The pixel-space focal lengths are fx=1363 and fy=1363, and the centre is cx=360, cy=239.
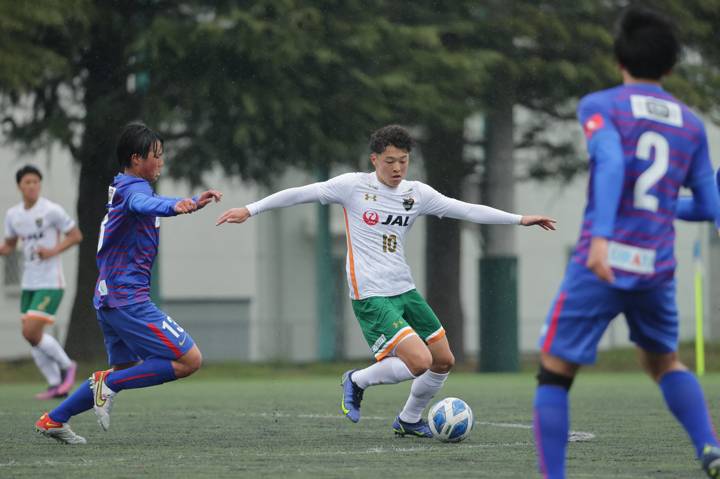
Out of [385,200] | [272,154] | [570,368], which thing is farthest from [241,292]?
[570,368]

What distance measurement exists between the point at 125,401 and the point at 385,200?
15.8 ft

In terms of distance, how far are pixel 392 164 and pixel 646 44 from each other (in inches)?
134

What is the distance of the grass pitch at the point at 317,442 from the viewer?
22.0ft

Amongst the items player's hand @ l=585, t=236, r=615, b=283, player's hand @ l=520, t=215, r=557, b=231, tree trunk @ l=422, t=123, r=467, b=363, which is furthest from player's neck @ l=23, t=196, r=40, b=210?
tree trunk @ l=422, t=123, r=467, b=363

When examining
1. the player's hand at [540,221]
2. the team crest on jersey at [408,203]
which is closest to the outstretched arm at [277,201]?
the team crest on jersey at [408,203]

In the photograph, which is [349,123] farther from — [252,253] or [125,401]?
[252,253]

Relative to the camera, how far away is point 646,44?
5574 mm

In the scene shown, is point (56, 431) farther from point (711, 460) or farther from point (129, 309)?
point (711, 460)

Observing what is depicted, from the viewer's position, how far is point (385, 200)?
8930 millimetres

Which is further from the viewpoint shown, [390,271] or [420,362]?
[390,271]

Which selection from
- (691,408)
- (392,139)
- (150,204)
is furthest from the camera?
(392,139)

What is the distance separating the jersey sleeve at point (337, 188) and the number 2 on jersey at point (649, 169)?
3549 millimetres

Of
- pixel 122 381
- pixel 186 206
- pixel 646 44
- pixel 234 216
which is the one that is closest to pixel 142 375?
pixel 122 381

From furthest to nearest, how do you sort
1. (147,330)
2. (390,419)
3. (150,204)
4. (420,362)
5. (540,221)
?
(390,419)
(420,362)
(147,330)
(540,221)
(150,204)
